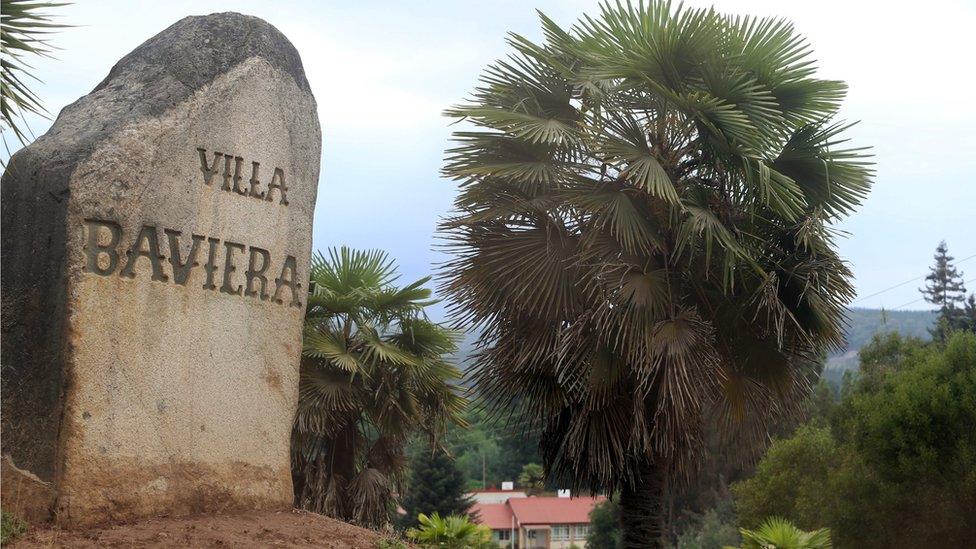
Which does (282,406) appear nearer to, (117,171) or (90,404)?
(90,404)

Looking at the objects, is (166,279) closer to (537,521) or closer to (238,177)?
(238,177)

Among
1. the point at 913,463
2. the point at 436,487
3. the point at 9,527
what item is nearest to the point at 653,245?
the point at 9,527

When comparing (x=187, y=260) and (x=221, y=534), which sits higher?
(x=187, y=260)

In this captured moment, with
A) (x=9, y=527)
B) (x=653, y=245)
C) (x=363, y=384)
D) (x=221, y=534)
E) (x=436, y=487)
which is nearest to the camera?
(x=9, y=527)

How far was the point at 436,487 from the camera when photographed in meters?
44.7

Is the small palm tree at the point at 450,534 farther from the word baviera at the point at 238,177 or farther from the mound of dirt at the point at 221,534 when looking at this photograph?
the word baviera at the point at 238,177

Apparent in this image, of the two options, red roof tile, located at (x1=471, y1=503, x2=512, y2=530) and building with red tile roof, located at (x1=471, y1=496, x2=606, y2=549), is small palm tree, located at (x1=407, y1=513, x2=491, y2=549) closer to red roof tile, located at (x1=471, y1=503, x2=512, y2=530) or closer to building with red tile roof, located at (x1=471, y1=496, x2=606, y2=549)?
red roof tile, located at (x1=471, y1=503, x2=512, y2=530)

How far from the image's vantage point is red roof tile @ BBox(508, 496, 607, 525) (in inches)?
2389

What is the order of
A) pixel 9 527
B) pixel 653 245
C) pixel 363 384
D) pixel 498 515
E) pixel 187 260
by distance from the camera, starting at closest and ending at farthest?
pixel 9 527 < pixel 187 260 < pixel 653 245 < pixel 363 384 < pixel 498 515

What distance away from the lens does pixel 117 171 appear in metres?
7.32

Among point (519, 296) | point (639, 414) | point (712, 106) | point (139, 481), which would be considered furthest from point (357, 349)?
point (139, 481)

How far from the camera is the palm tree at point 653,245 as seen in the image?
1042 cm

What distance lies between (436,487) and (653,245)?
35485mm

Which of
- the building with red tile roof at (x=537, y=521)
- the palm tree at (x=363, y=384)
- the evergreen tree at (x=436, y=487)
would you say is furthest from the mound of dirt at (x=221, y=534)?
the building with red tile roof at (x=537, y=521)
